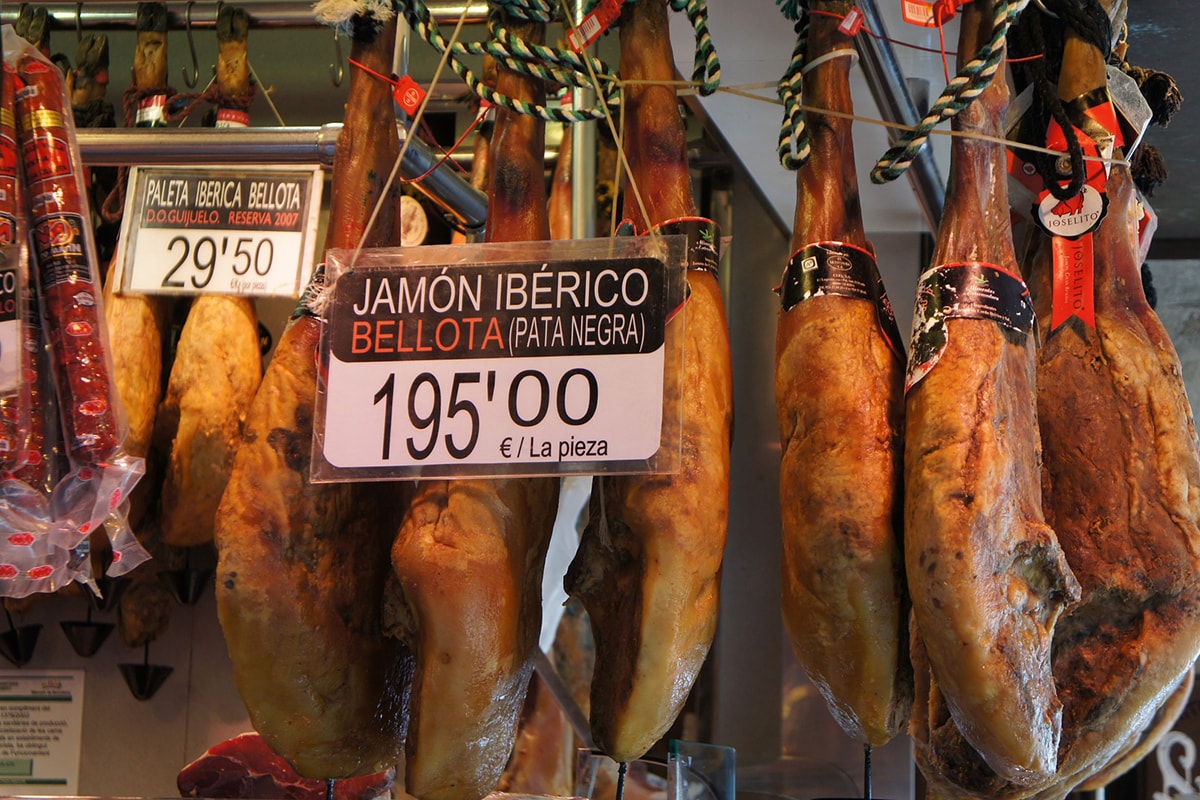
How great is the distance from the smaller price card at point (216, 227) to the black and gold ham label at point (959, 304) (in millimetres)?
1364

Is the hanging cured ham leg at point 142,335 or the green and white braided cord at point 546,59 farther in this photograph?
the hanging cured ham leg at point 142,335

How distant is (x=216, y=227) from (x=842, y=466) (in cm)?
155

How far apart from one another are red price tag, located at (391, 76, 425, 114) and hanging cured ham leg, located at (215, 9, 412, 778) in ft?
0.38

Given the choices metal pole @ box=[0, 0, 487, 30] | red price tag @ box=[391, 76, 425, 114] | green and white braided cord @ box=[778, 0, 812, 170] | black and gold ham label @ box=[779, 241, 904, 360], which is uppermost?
metal pole @ box=[0, 0, 487, 30]

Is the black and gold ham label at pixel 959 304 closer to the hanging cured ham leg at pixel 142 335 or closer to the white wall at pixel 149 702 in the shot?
the hanging cured ham leg at pixel 142 335

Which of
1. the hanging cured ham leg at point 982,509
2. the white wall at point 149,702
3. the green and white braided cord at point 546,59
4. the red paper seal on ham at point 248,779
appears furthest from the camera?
the white wall at point 149,702

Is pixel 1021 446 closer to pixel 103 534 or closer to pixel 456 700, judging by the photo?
pixel 456 700

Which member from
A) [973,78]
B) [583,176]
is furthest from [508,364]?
[583,176]

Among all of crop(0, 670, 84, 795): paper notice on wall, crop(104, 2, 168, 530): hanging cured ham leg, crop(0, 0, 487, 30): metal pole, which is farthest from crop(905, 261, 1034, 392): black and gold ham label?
crop(0, 670, 84, 795): paper notice on wall

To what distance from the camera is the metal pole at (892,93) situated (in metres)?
1.52

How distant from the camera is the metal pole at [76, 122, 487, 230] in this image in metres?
1.81

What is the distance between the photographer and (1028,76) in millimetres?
1531

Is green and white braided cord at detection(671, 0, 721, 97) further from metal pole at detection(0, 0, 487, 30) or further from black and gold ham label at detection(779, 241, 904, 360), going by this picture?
metal pole at detection(0, 0, 487, 30)

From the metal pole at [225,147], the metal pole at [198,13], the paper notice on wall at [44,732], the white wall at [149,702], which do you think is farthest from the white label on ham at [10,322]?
the paper notice on wall at [44,732]
